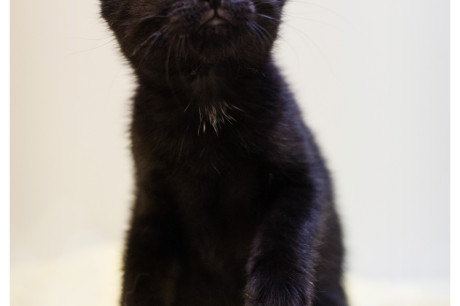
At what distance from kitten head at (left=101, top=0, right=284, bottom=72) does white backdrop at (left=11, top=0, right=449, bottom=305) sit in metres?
0.09

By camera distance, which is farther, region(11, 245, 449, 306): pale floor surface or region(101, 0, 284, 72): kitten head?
region(11, 245, 449, 306): pale floor surface

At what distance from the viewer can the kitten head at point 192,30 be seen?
97 cm

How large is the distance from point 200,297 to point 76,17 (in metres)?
0.64

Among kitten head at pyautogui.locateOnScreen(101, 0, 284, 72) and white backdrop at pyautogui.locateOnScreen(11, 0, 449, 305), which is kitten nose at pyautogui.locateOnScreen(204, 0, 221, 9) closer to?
kitten head at pyautogui.locateOnScreen(101, 0, 284, 72)

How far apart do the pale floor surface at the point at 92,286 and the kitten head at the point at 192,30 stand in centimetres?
45

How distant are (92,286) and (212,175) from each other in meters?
0.51

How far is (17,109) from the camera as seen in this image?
1.16 meters

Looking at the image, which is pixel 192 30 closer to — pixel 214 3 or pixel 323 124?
pixel 214 3

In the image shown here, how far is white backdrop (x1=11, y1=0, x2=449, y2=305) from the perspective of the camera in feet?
3.96

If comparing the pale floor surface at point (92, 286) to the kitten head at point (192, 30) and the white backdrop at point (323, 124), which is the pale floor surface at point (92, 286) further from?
the kitten head at point (192, 30)

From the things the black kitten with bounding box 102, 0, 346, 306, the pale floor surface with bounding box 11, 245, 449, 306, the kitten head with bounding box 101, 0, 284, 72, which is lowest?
the pale floor surface with bounding box 11, 245, 449, 306

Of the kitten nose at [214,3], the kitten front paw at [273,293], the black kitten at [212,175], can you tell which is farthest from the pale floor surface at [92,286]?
the kitten nose at [214,3]

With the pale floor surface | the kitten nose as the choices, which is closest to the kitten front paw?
the pale floor surface
